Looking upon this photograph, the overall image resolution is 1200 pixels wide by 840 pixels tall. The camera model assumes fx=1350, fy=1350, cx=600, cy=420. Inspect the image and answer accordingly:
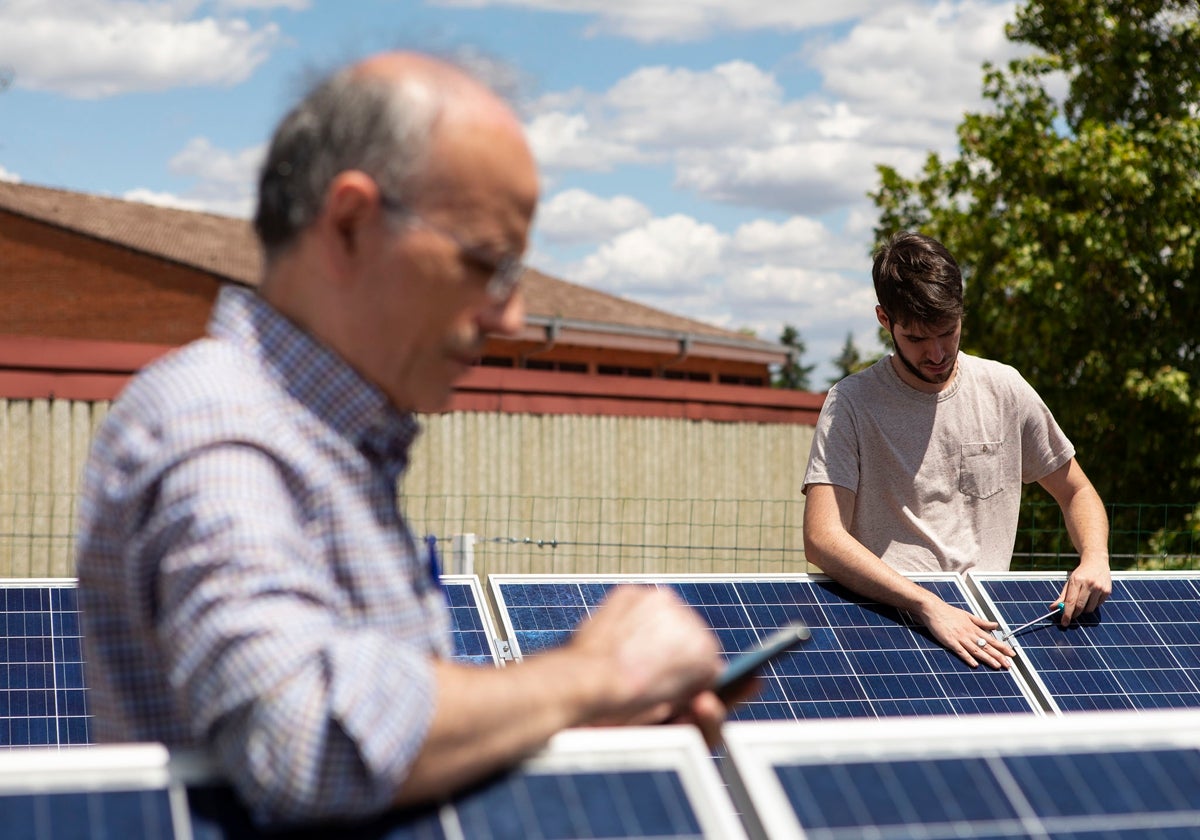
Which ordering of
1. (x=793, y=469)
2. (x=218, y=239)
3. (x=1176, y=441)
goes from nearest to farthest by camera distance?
1. (x=1176, y=441)
2. (x=793, y=469)
3. (x=218, y=239)

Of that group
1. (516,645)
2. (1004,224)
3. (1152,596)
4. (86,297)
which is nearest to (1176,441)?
(1004,224)

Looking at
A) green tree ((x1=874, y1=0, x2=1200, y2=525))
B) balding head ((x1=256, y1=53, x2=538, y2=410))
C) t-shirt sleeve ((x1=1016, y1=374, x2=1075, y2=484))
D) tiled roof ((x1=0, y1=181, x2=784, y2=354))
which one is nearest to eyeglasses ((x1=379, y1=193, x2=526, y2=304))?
balding head ((x1=256, y1=53, x2=538, y2=410))

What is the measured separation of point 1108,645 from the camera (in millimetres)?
4684

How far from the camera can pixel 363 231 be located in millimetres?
1626

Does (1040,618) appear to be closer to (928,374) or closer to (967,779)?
(928,374)

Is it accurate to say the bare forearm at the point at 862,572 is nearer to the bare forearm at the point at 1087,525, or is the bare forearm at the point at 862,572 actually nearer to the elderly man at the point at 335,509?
the bare forearm at the point at 1087,525

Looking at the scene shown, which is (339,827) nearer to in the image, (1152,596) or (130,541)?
(130,541)

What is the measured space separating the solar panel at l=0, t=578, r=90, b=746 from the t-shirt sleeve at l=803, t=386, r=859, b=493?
2.54 metres

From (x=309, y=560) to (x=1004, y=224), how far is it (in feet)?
Answer: 56.4

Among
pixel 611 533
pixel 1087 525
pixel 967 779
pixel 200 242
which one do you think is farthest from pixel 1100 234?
pixel 200 242

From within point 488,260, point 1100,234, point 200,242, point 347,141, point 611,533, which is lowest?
A: point 611,533

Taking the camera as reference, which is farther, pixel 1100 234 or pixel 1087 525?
pixel 1100 234

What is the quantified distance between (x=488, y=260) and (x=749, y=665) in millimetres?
697

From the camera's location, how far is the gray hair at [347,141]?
161cm
